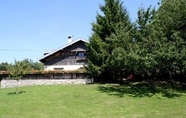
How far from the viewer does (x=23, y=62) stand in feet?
79.9

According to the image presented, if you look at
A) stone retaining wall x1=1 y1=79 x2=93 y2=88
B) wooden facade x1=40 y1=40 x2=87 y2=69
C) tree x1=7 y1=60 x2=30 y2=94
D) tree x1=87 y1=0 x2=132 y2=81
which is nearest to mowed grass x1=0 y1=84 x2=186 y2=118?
tree x1=7 y1=60 x2=30 y2=94

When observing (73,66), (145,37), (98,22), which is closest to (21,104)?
(145,37)

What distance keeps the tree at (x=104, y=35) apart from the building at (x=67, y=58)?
6123 mm

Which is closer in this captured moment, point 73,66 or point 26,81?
point 26,81

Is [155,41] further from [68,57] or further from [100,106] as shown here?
[68,57]

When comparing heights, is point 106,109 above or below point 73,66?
below

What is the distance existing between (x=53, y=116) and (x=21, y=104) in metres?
4.32

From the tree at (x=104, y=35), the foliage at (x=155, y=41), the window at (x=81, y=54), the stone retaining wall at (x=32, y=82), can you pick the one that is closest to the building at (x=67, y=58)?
the window at (x=81, y=54)

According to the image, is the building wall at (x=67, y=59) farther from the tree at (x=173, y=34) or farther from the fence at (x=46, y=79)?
the tree at (x=173, y=34)

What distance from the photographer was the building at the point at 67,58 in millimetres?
34812

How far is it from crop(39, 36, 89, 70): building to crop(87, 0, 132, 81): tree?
612 cm

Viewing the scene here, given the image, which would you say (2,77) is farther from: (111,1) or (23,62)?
(111,1)

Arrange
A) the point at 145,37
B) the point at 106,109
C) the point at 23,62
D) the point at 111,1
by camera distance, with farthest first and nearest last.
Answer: the point at 111,1, the point at 23,62, the point at 145,37, the point at 106,109

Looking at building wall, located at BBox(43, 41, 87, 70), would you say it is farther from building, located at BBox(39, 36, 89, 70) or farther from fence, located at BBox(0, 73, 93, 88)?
fence, located at BBox(0, 73, 93, 88)
